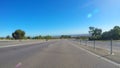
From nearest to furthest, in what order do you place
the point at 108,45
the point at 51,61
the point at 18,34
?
the point at 51,61 < the point at 108,45 < the point at 18,34

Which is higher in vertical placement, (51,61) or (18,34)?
(18,34)

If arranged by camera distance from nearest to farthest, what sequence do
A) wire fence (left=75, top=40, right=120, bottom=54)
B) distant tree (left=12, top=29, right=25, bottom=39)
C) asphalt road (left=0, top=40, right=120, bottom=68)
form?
asphalt road (left=0, top=40, right=120, bottom=68)
wire fence (left=75, top=40, right=120, bottom=54)
distant tree (left=12, top=29, right=25, bottom=39)

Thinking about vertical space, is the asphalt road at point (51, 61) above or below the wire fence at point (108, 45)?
below

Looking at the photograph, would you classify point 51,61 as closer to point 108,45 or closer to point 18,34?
point 108,45

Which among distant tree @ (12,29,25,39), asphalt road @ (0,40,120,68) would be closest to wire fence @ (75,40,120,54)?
asphalt road @ (0,40,120,68)

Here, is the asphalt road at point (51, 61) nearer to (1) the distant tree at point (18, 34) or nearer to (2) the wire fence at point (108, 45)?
(2) the wire fence at point (108, 45)

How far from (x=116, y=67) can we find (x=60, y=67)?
2.79 meters

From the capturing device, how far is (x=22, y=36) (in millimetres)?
161875

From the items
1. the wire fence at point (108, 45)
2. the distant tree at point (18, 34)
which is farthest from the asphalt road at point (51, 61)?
the distant tree at point (18, 34)

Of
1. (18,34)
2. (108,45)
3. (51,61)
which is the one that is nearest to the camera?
(51,61)

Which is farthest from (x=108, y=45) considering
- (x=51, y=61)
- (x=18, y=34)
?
(x=18, y=34)

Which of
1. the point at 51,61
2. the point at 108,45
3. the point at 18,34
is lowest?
the point at 51,61

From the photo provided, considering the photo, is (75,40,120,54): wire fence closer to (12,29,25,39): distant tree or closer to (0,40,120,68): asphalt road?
(0,40,120,68): asphalt road

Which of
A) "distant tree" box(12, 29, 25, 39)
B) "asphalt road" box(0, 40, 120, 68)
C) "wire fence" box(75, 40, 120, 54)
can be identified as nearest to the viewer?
"asphalt road" box(0, 40, 120, 68)
